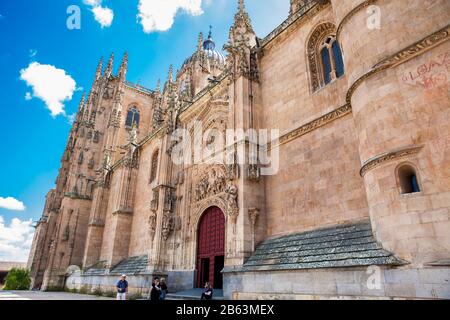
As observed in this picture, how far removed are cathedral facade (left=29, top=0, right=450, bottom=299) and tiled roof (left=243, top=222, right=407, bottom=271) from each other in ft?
0.15

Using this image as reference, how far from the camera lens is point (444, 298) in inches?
208

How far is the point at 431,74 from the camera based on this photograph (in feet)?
21.3

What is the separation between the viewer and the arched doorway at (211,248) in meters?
13.3

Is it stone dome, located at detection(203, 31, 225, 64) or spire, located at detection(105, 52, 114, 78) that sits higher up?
stone dome, located at detection(203, 31, 225, 64)

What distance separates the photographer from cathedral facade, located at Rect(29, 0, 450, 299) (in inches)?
247

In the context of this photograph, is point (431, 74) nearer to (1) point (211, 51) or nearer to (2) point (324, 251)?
(2) point (324, 251)

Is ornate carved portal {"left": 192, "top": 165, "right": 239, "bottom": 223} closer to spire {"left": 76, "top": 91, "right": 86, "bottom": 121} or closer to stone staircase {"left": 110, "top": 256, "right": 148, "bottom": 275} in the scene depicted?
stone staircase {"left": 110, "top": 256, "right": 148, "bottom": 275}

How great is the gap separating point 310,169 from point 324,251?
299 cm

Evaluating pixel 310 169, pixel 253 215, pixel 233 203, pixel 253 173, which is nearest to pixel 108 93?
pixel 253 173

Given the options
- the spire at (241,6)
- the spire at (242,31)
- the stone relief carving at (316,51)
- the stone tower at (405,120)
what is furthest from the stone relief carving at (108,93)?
the stone tower at (405,120)

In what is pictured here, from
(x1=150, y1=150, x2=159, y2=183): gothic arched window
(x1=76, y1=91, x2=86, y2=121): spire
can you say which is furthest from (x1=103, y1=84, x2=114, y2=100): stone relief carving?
(x1=150, y1=150, x2=159, y2=183): gothic arched window

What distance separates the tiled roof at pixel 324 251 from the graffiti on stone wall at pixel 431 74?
3638mm

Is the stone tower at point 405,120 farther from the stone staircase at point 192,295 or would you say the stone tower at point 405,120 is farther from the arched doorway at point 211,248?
the arched doorway at point 211,248
